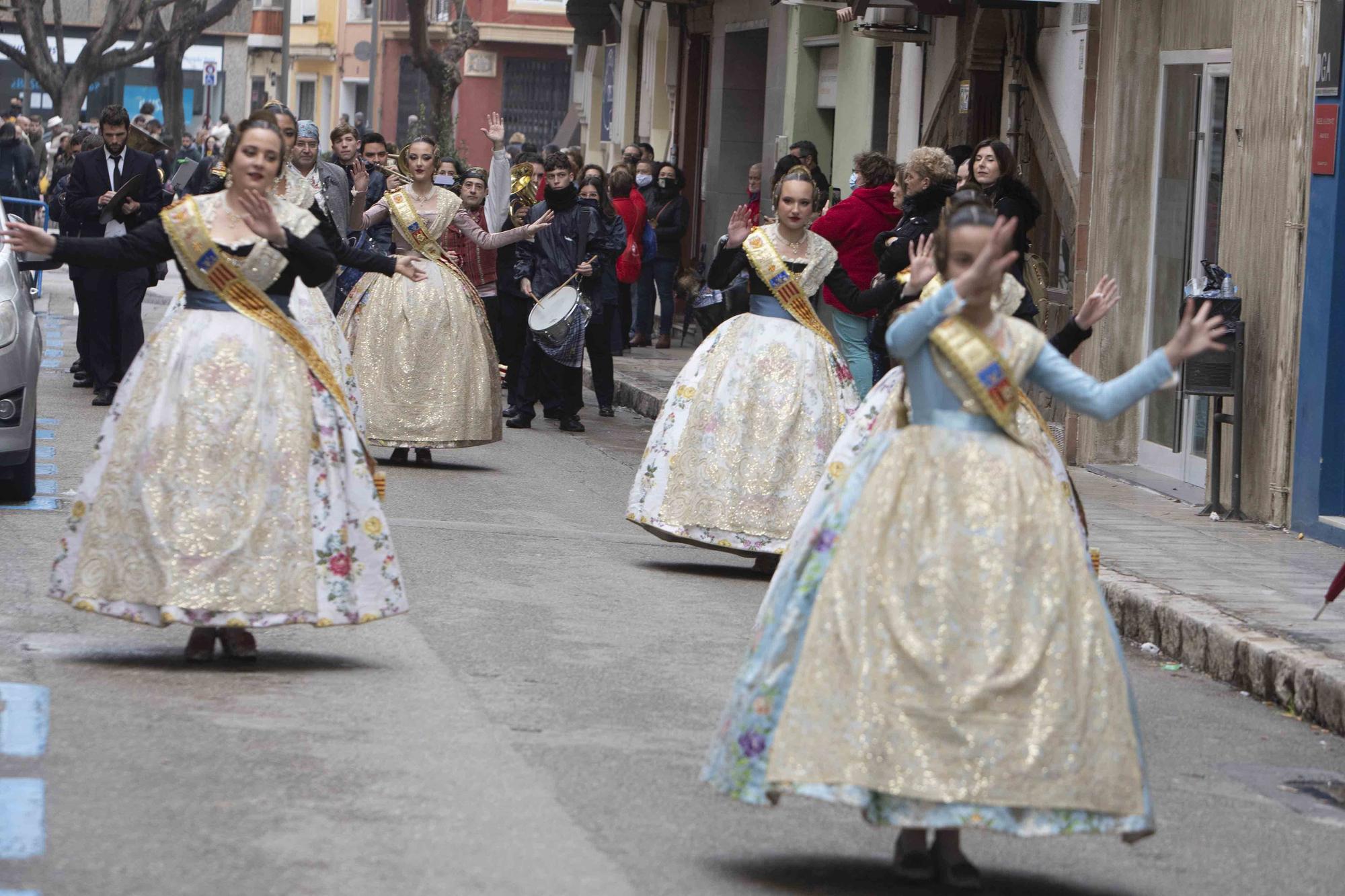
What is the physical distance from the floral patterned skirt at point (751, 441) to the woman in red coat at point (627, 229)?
10667mm

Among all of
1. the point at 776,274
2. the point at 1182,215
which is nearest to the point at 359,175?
the point at 1182,215

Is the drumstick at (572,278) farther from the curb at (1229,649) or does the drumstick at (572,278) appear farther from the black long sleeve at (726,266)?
the curb at (1229,649)

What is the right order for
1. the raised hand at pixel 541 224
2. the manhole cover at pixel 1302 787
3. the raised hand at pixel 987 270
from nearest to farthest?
the raised hand at pixel 987 270
the manhole cover at pixel 1302 787
the raised hand at pixel 541 224

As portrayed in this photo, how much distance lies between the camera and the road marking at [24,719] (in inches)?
248

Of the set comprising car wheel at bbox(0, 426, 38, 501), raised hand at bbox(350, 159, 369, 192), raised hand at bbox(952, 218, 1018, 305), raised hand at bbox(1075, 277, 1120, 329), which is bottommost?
car wheel at bbox(0, 426, 38, 501)

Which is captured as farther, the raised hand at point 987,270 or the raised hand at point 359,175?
the raised hand at point 359,175

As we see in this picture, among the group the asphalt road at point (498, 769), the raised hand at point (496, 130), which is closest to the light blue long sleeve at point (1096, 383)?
the asphalt road at point (498, 769)

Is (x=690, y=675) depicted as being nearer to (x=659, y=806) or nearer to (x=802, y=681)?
(x=659, y=806)

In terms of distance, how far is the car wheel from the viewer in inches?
446

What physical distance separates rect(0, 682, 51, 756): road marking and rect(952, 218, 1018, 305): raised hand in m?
2.66

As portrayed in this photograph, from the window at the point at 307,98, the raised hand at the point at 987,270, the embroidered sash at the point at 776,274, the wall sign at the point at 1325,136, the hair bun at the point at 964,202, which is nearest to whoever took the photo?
the raised hand at the point at 987,270

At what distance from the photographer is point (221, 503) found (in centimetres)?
738

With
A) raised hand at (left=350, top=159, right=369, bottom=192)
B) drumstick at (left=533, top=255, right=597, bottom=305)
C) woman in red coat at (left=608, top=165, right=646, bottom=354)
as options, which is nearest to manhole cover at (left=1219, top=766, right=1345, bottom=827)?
raised hand at (left=350, top=159, right=369, bottom=192)

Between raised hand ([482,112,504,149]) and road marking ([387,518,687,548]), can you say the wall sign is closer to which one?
road marking ([387,518,687,548])
